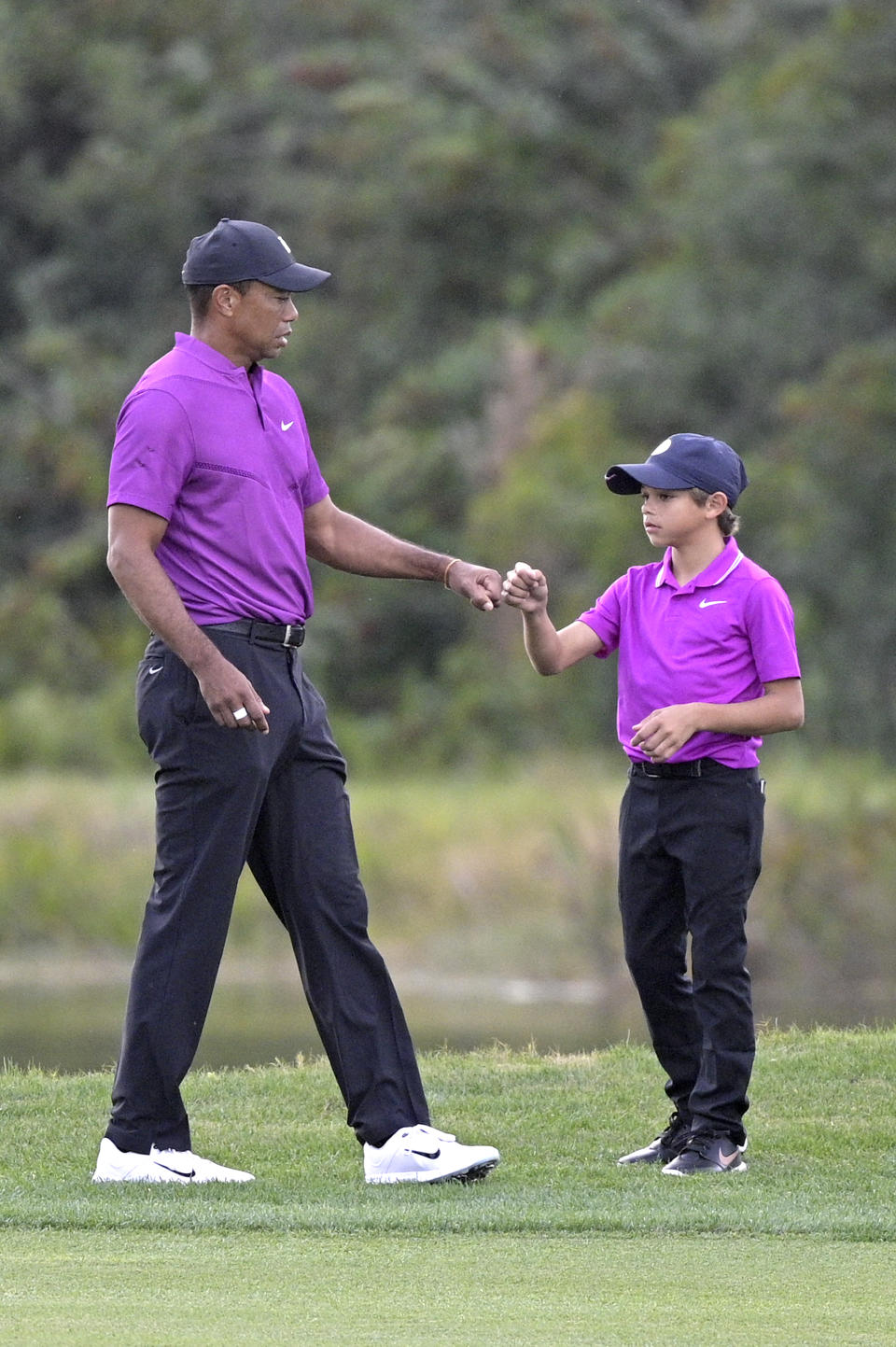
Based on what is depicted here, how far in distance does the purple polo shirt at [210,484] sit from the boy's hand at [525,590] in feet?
1.67

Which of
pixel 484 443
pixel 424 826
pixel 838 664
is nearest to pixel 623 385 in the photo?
pixel 484 443

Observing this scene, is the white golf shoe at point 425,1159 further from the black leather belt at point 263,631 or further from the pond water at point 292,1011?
the pond water at point 292,1011

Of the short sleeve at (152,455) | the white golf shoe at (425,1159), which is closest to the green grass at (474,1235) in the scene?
the white golf shoe at (425,1159)

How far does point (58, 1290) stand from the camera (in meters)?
4.24

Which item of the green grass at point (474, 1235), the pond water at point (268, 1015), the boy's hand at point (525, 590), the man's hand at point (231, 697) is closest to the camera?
the green grass at point (474, 1235)

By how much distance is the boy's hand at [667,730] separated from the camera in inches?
220

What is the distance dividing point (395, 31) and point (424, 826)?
16.4 m

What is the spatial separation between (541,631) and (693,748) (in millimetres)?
466

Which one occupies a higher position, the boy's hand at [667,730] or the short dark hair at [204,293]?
the short dark hair at [204,293]

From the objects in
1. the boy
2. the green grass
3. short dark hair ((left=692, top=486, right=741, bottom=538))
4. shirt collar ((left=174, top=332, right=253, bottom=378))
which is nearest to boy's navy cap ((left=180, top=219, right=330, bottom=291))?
shirt collar ((left=174, top=332, right=253, bottom=378))

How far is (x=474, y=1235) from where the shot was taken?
483 cm

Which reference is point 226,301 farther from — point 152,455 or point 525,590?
point 525,590

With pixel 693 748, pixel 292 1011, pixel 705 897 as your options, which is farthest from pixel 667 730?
pixel 292 1011

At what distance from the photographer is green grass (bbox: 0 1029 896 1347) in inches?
157
